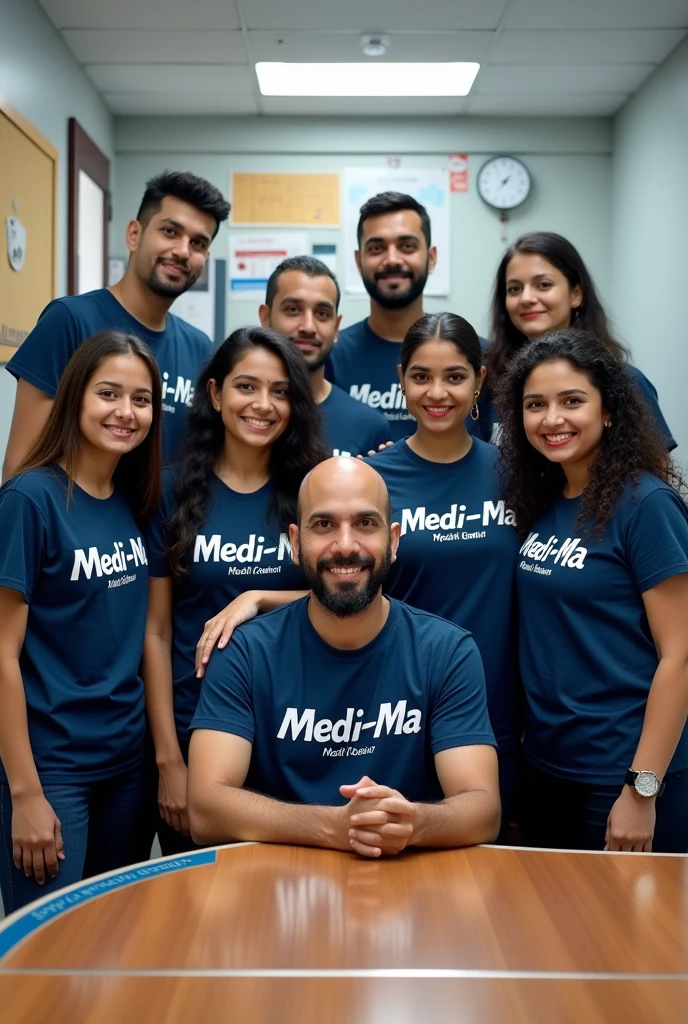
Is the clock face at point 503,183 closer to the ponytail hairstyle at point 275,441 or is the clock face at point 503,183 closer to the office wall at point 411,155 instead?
the office wall at point 411,155

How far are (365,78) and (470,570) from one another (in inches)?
125

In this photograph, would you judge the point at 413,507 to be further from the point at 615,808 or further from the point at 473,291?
the point at 473,291

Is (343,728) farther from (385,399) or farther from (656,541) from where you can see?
(385,399)

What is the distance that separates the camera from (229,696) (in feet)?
5.93

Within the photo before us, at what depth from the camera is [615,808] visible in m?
1.88

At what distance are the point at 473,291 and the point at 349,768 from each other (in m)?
3.78

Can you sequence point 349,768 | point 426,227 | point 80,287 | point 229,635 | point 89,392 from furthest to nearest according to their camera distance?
point 80,287 < point 426,227 < point 89,392 < point 229,635 < point 349,768

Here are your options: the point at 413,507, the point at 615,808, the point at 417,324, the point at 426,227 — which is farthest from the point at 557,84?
the point at 615,808

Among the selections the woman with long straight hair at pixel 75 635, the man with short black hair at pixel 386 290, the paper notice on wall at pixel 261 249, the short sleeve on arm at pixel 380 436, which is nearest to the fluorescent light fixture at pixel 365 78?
the paper notice on wall at pixel 261 249

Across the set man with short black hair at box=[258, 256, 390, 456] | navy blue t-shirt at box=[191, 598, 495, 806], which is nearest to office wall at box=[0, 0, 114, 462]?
man with short black hair at box=[258, 256, 390, 456]

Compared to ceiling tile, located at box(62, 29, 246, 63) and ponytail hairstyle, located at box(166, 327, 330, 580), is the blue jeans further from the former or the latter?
ceiling tile, located at box(62, 29, 246, 63)

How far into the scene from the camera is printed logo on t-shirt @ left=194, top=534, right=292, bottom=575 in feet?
6.99

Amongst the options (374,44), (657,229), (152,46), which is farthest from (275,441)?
(657,229)

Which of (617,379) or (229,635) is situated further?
(617,379)
